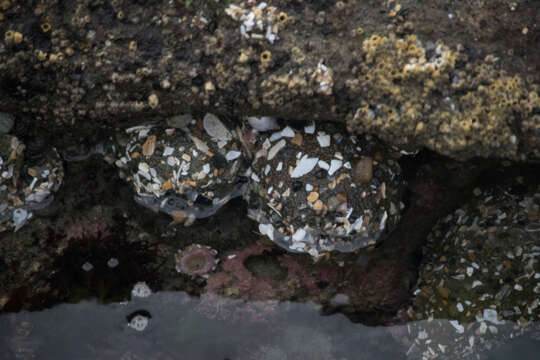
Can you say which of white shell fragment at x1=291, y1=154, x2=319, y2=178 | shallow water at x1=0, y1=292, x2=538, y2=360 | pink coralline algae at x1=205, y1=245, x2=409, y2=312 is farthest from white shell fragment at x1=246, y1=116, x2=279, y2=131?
shallow water at x1=0, y1=292, x2=538, y2=360

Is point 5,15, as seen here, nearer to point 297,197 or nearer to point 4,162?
point 4,162

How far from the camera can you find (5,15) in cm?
273

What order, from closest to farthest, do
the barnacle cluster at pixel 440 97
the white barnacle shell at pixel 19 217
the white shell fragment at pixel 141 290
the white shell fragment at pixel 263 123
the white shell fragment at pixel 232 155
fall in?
the barnacle cluster at pixel 440 97 → the white shell fragment at pixel 263 123 → the white shell fragment at pixel 232 155 → the white barnacle shell at pixel 19 217 → the white shell fragment at pixel 141 290

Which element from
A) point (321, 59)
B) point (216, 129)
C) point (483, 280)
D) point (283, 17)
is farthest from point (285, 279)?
point (283, 17)

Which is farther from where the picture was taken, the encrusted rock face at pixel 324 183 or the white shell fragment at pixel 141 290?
the white shell fragment at pixel 141 290

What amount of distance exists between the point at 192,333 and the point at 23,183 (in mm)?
1864

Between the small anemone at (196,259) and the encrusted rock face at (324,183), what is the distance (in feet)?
2.21

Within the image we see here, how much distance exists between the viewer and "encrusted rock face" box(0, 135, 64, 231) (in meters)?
3.35

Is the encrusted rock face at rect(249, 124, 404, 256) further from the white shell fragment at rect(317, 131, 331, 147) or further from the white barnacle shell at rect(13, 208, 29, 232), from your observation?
the white barnacle shell at rect(13, 208, 29, 232)

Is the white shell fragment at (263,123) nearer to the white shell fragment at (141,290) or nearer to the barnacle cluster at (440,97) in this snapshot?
the barnacle cluster at (440,97)

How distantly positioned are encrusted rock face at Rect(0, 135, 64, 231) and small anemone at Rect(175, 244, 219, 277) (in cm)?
120

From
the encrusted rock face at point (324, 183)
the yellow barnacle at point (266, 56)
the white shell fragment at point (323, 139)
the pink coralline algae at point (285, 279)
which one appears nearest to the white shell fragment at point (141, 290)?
the pink coralline algae at point (285, 279)

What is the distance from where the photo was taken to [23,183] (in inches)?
Result: 139

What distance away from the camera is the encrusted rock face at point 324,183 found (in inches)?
131
